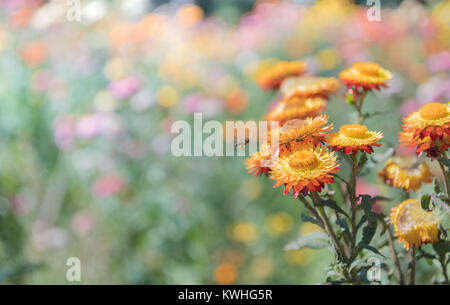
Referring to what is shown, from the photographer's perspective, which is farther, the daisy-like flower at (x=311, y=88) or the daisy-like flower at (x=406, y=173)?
the daisy-like flower at (x=311, y=88)

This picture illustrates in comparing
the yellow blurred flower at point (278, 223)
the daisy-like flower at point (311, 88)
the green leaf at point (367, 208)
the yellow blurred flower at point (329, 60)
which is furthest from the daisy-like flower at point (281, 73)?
the yellow blurred flower at point (329, 60)

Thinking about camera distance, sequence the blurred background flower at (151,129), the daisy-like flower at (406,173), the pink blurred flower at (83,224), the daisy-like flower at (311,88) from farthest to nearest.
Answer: the pink blurred flower at (83,224), the blurred background flower at (151,129), the daisy-like flower at (311,88), the daisy-like flower at (406,173)

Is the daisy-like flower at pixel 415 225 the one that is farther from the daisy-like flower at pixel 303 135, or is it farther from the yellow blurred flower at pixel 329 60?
the yellow blurred flower at pixel 329 60

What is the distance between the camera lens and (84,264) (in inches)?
75.5

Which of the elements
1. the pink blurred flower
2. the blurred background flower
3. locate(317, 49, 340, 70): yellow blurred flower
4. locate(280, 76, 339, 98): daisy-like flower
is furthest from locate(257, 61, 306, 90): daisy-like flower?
locate(317, 49, 340, 70): yellow blurred flower

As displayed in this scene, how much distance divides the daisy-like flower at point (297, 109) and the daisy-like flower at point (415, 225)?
0.79 feet

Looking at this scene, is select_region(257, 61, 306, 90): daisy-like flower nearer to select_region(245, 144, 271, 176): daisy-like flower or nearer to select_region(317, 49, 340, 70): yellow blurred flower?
select_region(245, 144, 271, 176): daisy-like flower

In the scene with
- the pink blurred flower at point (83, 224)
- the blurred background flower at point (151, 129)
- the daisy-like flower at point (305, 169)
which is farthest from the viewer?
the pink blurred flower at point (83, 224)

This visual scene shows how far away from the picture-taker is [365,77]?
818 millimetres

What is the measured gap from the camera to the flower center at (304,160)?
0.62 m

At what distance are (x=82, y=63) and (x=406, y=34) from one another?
1962 millimetres

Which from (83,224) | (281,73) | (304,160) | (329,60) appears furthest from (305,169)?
(329,60)

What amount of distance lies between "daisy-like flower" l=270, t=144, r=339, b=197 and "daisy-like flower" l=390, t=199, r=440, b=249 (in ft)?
0.50
